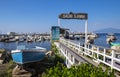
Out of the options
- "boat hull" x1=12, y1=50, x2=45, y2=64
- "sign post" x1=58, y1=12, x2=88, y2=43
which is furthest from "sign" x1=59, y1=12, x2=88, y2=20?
"boat hull" x1=12, y1=50, x2=45, y2=64

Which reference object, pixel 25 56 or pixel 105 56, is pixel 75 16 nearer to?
pixel 25 56

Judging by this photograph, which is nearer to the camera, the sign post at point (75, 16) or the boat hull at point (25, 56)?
the boat hull at point (25, 56)

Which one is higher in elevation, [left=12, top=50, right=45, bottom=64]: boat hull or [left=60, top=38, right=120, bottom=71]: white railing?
[left=60, top=38, right=120, bottom=71]: white railing

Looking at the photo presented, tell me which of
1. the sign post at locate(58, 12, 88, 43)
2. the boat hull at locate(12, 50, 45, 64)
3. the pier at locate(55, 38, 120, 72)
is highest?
the sign post at locate(58, 12, 88, 43)

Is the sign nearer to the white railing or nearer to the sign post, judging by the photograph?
the sign post

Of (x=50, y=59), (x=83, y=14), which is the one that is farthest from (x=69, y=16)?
(x=50, y=59)

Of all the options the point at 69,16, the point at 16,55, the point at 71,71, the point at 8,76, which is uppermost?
the point at 69,16

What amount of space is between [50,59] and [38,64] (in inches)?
82.7

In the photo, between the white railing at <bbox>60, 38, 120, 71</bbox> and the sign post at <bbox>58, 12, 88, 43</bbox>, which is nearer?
the white railing at <bbox>60, 38, 120, 71</bbox>

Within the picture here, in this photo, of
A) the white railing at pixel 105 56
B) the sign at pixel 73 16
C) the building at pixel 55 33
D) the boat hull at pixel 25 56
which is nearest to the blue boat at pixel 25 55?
the boat hull at pixel 25 56

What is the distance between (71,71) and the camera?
6.25 meters

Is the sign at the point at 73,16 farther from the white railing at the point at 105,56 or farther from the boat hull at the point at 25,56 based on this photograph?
the white railing at the point at 105,56

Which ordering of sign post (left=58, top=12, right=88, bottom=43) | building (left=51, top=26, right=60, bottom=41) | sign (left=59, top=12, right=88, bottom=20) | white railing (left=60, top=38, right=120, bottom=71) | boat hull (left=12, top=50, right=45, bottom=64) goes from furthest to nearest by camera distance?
1. building (left=51, top=26, right=60, bottom=41)
2. sign (left=59, top=12, right=88, bottom=20)
3. sign post (left=58, top=12, right=88, bottom=43)
4. boat hull (left=12, top=50, right=45, bottom=64)
5. white railing (left=60, top=38, right=120, bottom=71)

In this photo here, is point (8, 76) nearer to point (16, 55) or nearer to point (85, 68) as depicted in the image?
point (16, 55)
